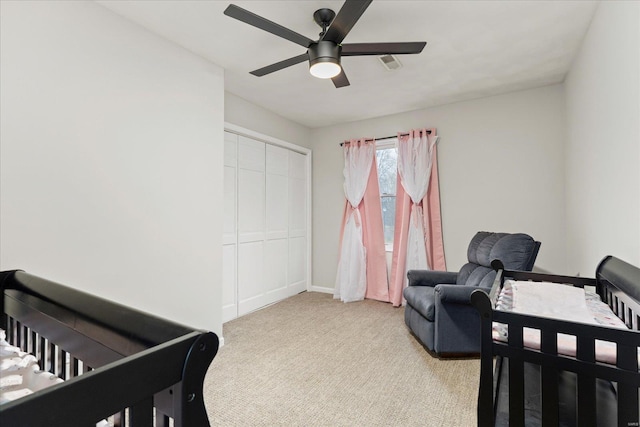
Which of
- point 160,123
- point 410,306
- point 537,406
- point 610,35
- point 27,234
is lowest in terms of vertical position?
point 410,306

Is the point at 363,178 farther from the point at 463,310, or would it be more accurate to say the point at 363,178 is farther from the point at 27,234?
the point at 27,234

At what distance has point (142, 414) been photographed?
0.60 meters

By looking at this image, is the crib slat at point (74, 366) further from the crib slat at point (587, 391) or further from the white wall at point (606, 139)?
the white wall at point (606, 139)

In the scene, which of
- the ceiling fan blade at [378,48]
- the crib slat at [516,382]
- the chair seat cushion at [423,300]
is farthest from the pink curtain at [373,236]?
the crib slat at [516,382]

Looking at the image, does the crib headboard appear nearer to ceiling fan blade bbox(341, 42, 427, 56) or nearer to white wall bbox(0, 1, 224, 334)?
ceiling fan blade bbox(341, 42, 427, 56)

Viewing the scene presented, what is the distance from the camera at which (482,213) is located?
12.0 ft

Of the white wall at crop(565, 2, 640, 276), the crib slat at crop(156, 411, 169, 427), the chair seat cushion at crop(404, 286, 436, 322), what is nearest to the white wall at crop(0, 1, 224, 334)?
the crib slat at crop(156, 411, 169, 427)

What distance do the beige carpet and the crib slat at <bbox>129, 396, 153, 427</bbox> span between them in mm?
1424

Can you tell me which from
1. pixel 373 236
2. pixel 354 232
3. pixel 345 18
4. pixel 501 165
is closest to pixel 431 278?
pixel 373 236

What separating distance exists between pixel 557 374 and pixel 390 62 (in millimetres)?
2548

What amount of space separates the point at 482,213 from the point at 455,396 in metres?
2.22

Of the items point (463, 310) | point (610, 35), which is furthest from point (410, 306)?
point (610, 35)

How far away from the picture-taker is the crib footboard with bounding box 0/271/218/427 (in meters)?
0.49

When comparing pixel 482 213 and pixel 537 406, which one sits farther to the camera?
pixel 482 213
